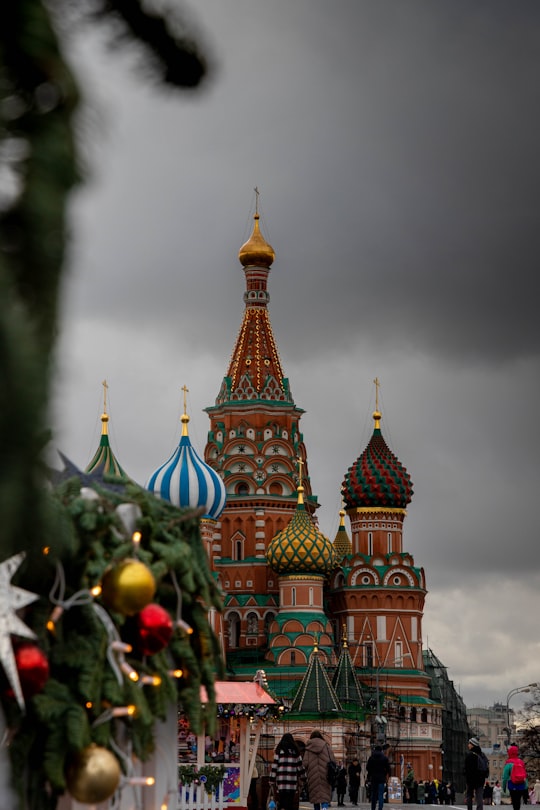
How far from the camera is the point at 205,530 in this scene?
65562mm

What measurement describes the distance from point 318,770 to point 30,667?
1534 centimetres

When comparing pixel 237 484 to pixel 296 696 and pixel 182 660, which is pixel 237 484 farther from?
pixel 182 660


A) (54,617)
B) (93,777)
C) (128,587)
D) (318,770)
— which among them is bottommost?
(93,777)

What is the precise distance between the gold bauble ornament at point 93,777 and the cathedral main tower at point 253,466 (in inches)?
2322

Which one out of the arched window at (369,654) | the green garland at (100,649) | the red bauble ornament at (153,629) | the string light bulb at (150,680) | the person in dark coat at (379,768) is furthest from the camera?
the arched window at (369,654)

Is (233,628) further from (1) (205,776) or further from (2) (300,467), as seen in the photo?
(1) (205,776)

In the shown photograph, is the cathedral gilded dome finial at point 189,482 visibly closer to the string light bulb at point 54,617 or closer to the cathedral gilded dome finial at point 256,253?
the cathedral gilded dome finial at point 256,253

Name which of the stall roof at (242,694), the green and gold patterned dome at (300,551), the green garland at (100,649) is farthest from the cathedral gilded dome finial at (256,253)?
the green garland at (100,649)

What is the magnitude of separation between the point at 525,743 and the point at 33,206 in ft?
247

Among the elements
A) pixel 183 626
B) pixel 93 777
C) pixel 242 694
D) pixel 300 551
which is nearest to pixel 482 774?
pixel 242 694

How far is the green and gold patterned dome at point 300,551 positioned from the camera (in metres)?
64.8

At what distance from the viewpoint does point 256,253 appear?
7156 cm

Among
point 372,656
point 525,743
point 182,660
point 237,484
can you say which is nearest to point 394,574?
point 372,656

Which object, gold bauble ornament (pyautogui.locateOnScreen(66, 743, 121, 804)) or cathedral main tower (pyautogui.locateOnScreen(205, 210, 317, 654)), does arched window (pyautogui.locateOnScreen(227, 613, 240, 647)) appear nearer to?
cathedral main tower (pyautogui.locateOnScreen(205, 210, 317, 654))
